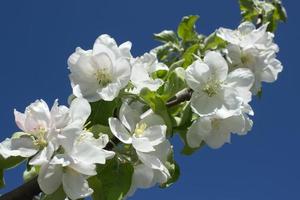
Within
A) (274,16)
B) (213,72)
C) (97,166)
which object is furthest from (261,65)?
(274,16)

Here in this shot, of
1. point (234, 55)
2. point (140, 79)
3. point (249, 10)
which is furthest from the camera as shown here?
point (249, 10)

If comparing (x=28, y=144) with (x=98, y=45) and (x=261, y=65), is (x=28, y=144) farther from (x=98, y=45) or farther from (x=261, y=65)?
(x=261, y=65)

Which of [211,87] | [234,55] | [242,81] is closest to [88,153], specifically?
[211,87]

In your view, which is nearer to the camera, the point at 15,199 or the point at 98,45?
the point at 15,199

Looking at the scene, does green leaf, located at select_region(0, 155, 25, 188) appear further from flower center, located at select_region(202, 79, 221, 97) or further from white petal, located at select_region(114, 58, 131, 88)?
flower center, located at select_region(202, 79, 221, 97)

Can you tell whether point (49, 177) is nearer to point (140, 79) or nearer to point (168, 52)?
point (140, 79)

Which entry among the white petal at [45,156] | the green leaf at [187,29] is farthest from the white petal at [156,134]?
the green leaf at [187,29]

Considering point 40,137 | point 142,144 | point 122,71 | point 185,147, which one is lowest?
point 185,147
